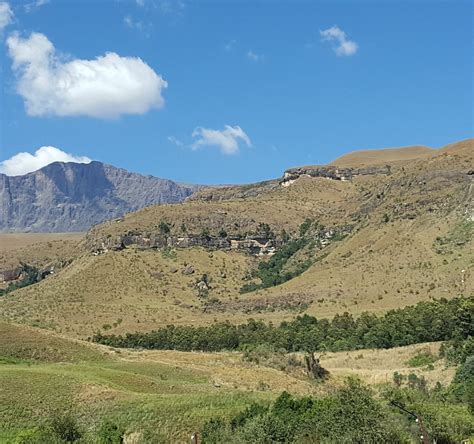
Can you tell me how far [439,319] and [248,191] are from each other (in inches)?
5031

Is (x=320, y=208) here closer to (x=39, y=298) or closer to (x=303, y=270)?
(x=303, y=270)

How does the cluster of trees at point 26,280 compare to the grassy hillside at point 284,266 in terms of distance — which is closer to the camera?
the grassy hillside at point 284,266

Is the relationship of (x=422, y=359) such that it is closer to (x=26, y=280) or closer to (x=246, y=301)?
(x=246, y=301)

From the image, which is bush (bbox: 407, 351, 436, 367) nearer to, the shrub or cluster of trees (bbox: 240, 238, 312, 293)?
cluster of trees (bbox: 240, 238, 312, 293)

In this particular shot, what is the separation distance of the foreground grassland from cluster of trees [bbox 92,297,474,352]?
706cm

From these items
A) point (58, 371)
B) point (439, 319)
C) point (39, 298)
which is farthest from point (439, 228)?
point (58, 371)

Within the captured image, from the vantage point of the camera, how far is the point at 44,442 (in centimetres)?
3100

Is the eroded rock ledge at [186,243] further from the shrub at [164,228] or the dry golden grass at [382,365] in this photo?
the dry golden grass at [382,365]

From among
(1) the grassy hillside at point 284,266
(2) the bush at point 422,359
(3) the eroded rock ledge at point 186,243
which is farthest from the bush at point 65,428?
(3) the eroded rock ledge at point 186,243

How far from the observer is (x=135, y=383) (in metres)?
44.4

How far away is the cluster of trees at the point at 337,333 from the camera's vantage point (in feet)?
230

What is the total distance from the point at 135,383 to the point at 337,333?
124 feet

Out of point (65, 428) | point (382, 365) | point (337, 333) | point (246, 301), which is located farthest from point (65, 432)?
point (246, 301)

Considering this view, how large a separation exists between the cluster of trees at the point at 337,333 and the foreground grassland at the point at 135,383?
23.2 feet
